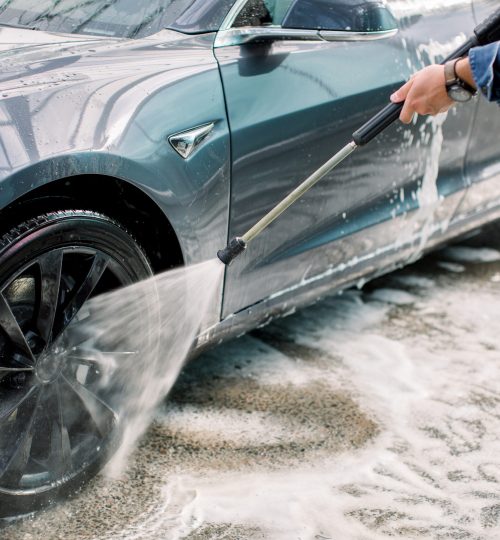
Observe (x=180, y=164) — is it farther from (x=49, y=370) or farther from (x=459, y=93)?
(x=459, y=93)

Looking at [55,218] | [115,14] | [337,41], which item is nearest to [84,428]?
[55,218]

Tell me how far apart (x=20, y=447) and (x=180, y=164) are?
84cm

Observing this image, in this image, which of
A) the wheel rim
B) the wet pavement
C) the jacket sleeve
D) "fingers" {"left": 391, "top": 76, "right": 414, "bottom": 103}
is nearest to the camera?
the jacket sleeve

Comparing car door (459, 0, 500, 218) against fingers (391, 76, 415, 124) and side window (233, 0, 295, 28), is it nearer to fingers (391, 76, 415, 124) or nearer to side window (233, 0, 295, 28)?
side window (233, 0, 295, 28)

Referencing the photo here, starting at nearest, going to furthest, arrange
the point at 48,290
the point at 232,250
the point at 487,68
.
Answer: the point at 487,68 < the point at 48,290 < the point at 232,250

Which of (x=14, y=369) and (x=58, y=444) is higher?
(x=14, y=369)

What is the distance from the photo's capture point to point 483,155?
371 centimetres

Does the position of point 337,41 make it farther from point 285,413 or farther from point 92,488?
point 92,488

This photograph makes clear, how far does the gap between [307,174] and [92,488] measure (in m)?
1.13

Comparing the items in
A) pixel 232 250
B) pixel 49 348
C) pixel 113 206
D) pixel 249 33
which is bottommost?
pixel 49 348

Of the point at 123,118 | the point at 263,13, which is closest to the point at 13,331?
the point at 123,118

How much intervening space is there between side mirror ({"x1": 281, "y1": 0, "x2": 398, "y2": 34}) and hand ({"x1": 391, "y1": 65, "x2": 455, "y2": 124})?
59 centimetres

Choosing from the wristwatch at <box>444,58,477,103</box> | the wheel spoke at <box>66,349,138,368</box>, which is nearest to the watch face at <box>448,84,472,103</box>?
the wristwatch at <box>444,58,477,103</box>

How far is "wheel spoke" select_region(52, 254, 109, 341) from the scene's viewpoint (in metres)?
2.40
